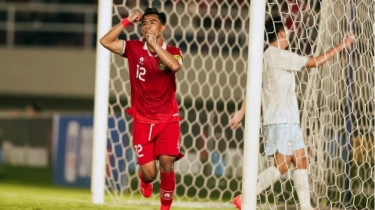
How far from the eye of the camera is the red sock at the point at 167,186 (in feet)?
19.9

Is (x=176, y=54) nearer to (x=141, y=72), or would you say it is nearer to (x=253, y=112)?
(x=141, y=72)

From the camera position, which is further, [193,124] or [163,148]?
[193,124]

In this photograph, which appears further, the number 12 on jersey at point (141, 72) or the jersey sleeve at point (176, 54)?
the number 12 on jersey at point (141, 72)

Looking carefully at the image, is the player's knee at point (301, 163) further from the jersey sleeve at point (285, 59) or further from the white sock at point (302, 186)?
the jersey sleeve at point (285, 59)

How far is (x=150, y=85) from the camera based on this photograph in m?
6.02

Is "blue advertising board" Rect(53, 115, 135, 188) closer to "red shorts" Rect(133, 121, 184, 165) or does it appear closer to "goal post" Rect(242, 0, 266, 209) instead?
"red shorts" Rect(133, 121, 184, 165)

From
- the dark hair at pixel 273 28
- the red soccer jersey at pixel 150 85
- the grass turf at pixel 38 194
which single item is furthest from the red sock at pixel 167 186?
the dark hair at pixel 273 28

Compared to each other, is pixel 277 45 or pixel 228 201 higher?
pixel 277 45

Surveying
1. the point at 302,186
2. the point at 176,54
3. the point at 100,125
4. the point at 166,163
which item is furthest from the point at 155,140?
the point at 100,125

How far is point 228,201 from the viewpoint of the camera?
8.71 meters

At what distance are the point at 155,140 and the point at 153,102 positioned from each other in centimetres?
26

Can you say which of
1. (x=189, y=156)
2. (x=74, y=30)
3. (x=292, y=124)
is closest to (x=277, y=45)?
(x=292, y=124)

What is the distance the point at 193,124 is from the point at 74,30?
709 centimetres

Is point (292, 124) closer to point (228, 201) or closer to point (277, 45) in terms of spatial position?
point (277, 45)
